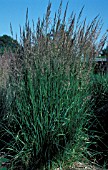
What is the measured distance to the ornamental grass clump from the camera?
9.92ft

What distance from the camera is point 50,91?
10.2 ft

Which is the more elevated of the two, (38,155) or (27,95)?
(27,95)

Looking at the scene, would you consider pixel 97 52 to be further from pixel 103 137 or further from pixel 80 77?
pixel 103 137

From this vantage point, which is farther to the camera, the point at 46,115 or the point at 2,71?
the point at 2,71

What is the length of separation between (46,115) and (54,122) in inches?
5.2

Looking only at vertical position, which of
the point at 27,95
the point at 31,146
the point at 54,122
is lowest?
the point at 31,146

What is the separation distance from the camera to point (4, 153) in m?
3.31

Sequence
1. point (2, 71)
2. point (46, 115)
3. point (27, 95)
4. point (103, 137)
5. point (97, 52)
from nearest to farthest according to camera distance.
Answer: point (46, 115)
point (27, 95)
point (97, 52)
point (103, 137)
point (2, 71)

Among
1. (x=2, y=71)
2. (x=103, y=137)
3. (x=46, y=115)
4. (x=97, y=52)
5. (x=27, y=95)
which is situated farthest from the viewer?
(x=2, y=71)

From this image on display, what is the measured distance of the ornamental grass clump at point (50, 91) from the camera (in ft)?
9.92

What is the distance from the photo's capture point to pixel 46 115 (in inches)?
117

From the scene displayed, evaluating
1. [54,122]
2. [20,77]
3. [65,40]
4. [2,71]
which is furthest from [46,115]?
[2,71]

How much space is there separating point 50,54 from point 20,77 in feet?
1.54

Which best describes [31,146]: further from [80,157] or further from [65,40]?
[65,40]
